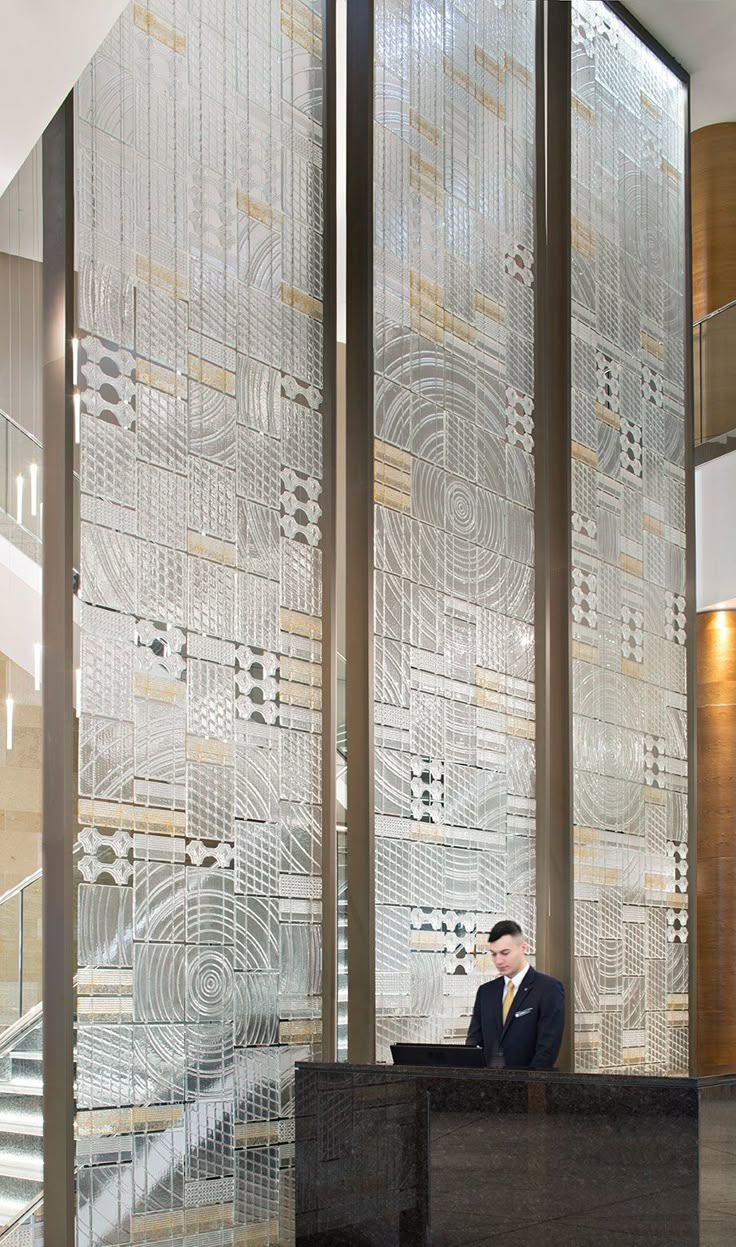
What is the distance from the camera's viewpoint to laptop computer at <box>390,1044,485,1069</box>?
556 cm

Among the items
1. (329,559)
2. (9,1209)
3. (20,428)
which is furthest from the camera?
(329,559)

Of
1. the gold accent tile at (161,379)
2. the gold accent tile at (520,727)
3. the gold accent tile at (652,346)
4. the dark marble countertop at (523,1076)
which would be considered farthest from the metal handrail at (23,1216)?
the gold accent tile at (652,346)

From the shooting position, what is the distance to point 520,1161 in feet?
17.2

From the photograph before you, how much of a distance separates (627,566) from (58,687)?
177 inches

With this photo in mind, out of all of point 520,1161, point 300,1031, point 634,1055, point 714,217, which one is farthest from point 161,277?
point 714,217

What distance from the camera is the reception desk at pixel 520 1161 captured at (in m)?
5.08

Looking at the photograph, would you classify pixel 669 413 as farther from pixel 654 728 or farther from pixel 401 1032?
pixel 401 1032

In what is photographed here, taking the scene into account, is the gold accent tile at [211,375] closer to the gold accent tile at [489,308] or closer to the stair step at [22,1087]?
the gold accent tile at [489,308]

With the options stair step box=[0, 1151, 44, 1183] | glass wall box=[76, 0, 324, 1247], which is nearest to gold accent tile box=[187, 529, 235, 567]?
glass wall box=[76, 0, 324, 1247]

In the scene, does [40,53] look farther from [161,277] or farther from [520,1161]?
[520,1161]

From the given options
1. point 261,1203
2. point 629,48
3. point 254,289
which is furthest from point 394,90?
point 261,1203

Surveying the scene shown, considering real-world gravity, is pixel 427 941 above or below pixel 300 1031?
above

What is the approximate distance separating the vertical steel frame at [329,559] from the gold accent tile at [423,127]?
0.57 meters

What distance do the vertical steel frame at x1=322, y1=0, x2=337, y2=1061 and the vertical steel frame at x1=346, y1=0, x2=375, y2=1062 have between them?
118 mm
